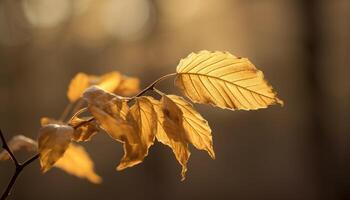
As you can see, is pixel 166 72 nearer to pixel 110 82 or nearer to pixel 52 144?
pixel 110 82

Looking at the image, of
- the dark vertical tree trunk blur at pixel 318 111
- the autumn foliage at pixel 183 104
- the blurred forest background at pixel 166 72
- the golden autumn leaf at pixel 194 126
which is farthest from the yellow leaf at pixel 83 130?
the blurred forest background at pixel 166 72

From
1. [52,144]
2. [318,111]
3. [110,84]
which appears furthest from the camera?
[318,111]

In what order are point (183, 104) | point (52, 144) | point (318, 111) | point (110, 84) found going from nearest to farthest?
point (52, 144) < point (183, 104) < point (110, 84) < point (318, 111)

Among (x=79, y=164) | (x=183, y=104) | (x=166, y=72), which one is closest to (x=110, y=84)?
(x=79, y=164)

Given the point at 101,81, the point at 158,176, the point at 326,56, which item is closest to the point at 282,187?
the point at 158,176

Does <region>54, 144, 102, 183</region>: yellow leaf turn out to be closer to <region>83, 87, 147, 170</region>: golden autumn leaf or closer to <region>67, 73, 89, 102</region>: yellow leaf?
<region>67, 73, 89, 102</region>: yellow leaf

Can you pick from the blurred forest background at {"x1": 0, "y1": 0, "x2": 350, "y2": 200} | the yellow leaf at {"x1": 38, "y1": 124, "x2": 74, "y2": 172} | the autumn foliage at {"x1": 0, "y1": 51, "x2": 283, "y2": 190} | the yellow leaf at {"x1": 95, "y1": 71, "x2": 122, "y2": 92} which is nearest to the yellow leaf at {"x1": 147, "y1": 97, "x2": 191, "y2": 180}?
the autumn foliage at {"x1": 0, "y1": 51, "x2": 283, "y2": 190}

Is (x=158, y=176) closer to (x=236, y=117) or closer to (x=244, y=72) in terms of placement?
(x=236, y=117)
